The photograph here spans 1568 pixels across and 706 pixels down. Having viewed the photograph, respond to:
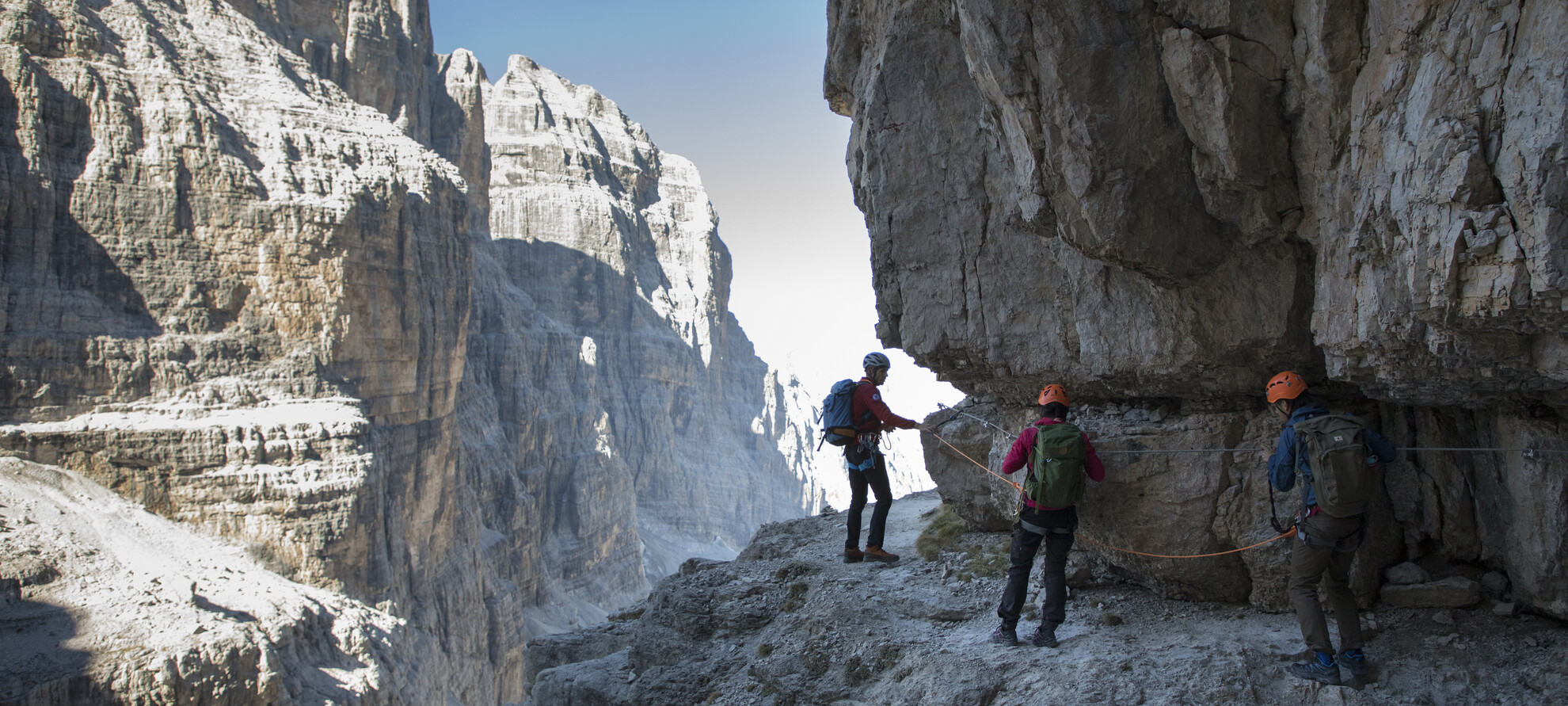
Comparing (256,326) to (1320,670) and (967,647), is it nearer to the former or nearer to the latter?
(967,647)

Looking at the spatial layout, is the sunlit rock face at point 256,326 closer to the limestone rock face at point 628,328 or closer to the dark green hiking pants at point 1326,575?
the limestone rock face at point 628,328

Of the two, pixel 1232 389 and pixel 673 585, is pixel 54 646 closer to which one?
pixel 673 585

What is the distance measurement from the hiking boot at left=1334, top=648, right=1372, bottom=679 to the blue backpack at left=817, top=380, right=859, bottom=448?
4.49 meters

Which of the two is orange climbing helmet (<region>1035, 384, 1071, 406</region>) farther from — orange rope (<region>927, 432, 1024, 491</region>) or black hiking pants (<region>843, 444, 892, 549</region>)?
black hiking pants (<region>843, 444, 892, 549</region>)

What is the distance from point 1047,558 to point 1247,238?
2744mm

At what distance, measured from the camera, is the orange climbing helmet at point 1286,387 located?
5.66 m

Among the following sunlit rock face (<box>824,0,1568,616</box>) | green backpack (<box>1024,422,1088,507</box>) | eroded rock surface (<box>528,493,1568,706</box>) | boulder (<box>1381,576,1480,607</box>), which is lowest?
eroded rock surface (<box>528,493,1568,706</box>)

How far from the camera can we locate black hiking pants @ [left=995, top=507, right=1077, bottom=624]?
6211 millimetres

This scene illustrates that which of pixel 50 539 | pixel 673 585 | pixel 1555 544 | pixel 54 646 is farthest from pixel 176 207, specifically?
pixel 1555 544

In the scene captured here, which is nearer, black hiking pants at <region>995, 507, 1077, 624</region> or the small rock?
the small rock

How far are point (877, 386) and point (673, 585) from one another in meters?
3.64

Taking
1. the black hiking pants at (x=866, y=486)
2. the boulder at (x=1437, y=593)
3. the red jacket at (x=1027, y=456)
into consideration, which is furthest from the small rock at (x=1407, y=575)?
the black hiking pants at (x=866, y=486)

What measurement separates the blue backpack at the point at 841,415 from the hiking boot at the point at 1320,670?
14.2 feet

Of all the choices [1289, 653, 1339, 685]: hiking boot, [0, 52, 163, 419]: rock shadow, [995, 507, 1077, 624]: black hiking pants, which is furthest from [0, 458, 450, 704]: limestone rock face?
[1289, 653, 1339, 685]: hiking boot
